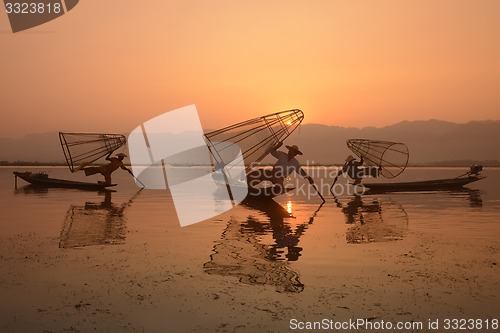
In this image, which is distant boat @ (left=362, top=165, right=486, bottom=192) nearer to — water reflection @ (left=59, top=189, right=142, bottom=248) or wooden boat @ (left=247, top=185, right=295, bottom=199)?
wooden boat @ (left=247, top=185, right=295, bottom=199)

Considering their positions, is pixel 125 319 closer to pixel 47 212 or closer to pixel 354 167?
pixel 47 212

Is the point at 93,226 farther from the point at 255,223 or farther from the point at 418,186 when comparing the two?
the point at 418,186

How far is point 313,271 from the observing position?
8945 millimetres

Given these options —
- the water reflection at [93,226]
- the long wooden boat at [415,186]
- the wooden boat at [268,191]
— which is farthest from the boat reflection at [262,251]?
the long wooden boat at [415,186]

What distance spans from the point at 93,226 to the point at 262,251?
24.2ft

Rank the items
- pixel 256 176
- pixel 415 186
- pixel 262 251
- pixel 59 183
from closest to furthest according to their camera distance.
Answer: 1. pixel 262 251
2. pixel 256 176
3. pixel 59 183
4. pixel 415 186

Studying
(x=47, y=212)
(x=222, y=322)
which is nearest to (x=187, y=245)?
(x=222, y=322)

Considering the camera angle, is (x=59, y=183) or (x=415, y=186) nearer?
(x=59, y=183)

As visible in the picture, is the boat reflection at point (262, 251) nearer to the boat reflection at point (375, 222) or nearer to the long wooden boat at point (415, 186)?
the boat reflection at point (375, 222)

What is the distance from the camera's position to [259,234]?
45.0 feet

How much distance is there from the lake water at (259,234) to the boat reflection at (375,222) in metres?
0.03

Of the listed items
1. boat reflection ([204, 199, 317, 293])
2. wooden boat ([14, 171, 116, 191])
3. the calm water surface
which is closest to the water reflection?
the calm water surface

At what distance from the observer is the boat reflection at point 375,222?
44.1ft

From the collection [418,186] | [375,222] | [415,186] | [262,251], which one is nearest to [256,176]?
[375,222]
